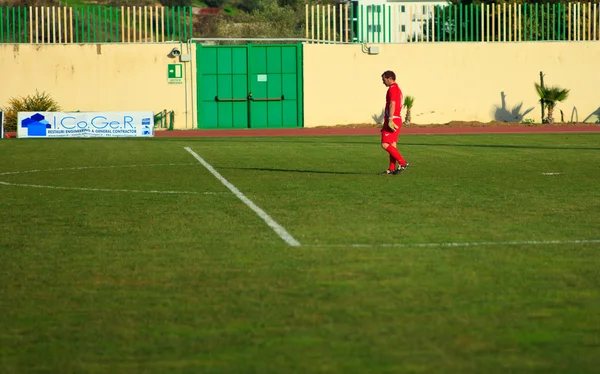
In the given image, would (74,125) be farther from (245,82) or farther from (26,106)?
(245,82)

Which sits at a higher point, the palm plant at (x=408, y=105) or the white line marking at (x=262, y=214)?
the palm plant at (x=408, y=105)

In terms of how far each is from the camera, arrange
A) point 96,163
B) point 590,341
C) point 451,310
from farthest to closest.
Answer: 1. point 96,163
2. point 451,310
3. point 590,341

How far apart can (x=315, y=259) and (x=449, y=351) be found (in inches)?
131

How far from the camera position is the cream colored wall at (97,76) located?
38.6 meters

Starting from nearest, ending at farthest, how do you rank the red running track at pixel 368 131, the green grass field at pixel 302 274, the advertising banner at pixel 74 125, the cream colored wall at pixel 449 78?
the green grass field at pixel 302 274, the advertising banner at pixel 74 125, the red running track at pixel 368 131, the cream colored wall at pixel 449 78

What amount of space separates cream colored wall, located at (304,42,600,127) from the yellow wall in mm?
33

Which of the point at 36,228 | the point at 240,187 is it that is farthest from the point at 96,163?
the point at 36,228

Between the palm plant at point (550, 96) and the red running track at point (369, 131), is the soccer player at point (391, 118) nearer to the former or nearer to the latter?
the red running track at point (369, 131)

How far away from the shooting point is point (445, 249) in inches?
397

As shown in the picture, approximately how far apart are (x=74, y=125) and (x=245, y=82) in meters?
6.99

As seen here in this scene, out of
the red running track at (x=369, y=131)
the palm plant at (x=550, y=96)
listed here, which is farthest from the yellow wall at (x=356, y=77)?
the red running track at (x=369, y=131)

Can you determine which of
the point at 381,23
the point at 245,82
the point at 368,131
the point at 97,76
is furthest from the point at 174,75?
the point at 381,23

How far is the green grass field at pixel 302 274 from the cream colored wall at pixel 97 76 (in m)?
20.7

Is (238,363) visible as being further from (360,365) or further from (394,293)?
(394,293)
